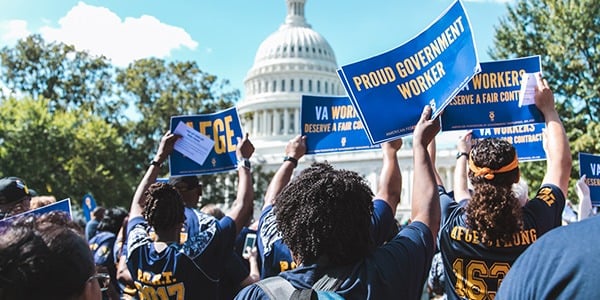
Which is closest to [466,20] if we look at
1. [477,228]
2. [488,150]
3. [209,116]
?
[488,150]

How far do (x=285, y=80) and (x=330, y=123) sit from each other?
87483 mm

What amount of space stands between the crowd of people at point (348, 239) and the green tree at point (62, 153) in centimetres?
2383

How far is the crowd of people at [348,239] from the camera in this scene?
Answer: 177cm

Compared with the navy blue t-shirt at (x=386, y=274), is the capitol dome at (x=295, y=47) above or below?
above

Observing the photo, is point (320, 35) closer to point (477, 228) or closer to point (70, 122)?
point (70, 122)

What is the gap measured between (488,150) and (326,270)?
4.47 feet

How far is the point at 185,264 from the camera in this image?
138 inches

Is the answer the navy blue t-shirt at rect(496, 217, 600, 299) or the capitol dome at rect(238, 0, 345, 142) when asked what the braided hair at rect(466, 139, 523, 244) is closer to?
the navy blue t-shirt at rect(496, 217, 600, 299)

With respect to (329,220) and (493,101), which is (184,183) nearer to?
(493,101)

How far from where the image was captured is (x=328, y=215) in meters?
2.30

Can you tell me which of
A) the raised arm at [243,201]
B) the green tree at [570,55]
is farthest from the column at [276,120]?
the raised arm at [243,201]

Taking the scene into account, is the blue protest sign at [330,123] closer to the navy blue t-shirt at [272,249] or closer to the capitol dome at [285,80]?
the navy blue t-shirt at [272,249]

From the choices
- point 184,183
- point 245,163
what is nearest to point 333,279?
point 245,163

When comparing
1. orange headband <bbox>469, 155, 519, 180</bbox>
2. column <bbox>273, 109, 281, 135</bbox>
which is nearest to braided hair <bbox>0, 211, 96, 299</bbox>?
orange headband <bbox>469, 155, 519, 180</bbox>
